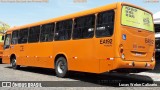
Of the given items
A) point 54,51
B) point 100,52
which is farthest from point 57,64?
point 100,52

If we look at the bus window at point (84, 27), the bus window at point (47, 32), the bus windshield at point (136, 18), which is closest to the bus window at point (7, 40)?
the bus window at point (47, 32)

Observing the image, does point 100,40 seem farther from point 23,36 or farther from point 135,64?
point 23,36

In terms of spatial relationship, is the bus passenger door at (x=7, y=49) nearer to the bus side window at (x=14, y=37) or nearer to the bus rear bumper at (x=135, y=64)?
the bus side window at (x=14, y=37)

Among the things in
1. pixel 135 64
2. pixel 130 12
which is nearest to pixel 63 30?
pixel 130 12

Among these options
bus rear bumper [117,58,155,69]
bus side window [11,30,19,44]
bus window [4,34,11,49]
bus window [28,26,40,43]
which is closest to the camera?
bus rear bumper [117,58,155,69]

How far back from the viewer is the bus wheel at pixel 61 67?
13538 mm

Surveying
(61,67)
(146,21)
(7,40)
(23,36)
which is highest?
(146,21)

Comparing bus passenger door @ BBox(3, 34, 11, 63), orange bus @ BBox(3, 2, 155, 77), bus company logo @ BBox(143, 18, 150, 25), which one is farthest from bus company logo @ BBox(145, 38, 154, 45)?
bus passenger door @ BBox(3, 34, 11, 63)

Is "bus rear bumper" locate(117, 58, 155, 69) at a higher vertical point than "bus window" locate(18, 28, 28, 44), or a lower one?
lower

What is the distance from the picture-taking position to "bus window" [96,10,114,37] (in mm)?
10812

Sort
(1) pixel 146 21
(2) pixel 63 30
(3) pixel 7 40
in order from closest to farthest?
1. (1) pixel 146 21
2. (2) pixel 63 30
3. (3) pixel 7 40

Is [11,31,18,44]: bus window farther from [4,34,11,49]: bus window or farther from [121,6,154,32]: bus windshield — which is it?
[121,6,154,32]: bus windshield

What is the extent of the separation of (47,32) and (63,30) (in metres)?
1.63

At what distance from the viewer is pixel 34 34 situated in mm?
16422
